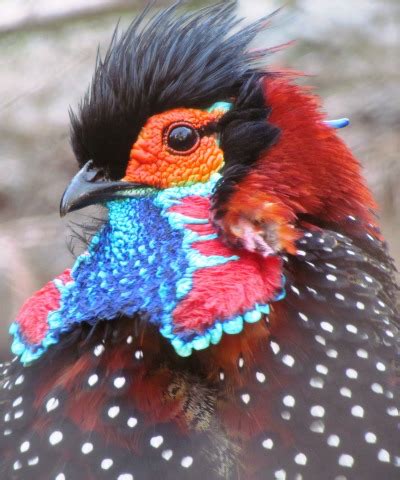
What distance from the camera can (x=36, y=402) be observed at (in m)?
1.83

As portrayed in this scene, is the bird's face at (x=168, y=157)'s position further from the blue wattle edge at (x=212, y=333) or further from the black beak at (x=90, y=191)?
the blue wattle edge at (x=212, y=333)

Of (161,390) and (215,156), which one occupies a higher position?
(215,156)

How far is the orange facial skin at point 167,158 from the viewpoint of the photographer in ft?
6.01

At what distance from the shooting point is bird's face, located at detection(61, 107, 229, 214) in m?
1.83

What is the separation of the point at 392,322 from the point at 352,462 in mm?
314

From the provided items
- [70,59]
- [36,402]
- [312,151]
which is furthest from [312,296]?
[70,59]

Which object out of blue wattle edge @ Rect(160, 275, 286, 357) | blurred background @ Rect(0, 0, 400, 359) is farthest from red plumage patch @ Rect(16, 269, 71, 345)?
blurred background @ Rect(0, 0, 400, 359)

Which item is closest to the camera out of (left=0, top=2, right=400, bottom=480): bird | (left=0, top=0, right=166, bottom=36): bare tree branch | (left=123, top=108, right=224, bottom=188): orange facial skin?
(left=0, top=2, right=400, bottom=480): bird

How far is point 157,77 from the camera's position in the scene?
183 centimetres

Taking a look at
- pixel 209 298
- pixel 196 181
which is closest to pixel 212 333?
pixel 209 298

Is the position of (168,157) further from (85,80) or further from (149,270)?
(85,80)

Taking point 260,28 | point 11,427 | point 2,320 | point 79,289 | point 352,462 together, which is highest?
point 260,28

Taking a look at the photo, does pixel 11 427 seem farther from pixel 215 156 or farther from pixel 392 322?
pixel 392 322

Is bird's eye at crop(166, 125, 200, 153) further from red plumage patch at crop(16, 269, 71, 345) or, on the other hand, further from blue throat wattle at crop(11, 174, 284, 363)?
red plumage patch at crop(16, 269, 71, 345)
